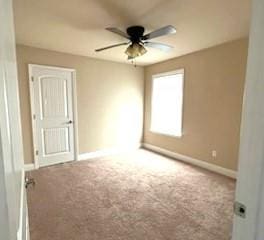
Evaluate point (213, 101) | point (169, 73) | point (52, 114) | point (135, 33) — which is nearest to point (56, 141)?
point (52, 114)

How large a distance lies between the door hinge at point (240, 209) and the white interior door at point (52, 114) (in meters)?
3.81

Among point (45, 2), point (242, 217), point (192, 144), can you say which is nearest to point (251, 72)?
point (242, 217)

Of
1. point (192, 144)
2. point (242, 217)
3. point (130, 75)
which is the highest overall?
point (130, 75)

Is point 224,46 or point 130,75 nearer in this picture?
point 224,46

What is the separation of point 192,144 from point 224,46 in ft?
6.66

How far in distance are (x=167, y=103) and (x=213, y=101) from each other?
1.35 meters

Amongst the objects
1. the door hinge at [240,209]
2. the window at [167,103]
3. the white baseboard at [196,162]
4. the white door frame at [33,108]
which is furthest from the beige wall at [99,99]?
the door hinge at [240,209]

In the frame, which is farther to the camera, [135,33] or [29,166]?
[29,166]

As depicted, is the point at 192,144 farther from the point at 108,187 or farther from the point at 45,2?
the point at 45,2

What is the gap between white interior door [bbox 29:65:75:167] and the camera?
3.72 m

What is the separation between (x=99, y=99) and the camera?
Result: 455cm

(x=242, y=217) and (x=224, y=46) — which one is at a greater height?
(x=224, y=46)

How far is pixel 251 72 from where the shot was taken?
629 mm

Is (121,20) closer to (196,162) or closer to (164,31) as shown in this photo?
(164,31)
